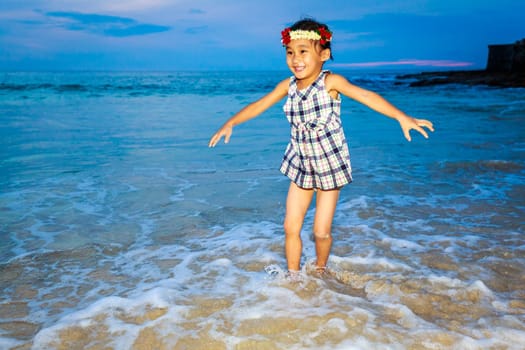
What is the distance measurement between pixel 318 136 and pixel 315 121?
0.10 m

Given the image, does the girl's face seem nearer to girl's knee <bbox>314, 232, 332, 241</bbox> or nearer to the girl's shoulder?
the girl's shoulder

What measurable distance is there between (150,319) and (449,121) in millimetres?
12942

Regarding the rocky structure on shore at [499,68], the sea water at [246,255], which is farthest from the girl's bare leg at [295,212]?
the rocky structure on shore at [499,68]

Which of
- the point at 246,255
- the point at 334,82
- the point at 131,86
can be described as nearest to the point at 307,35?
the point at 334,82

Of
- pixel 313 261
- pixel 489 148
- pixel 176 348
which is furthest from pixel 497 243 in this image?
pixel 489 148

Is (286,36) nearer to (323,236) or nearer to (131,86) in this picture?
(323,236)

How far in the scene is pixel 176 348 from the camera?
8.18 ft

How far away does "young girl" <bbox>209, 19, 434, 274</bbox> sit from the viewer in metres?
2.96

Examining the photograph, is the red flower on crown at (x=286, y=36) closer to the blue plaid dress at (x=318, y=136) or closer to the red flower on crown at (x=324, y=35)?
the red flower on crown at (x=324, y=35)

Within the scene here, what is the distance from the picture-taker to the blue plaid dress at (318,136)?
3.04 meters

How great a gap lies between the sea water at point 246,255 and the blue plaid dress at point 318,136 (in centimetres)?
77

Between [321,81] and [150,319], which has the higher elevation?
[321,81]

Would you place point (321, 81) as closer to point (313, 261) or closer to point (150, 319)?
point (313, 261)

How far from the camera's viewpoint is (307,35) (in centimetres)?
293
